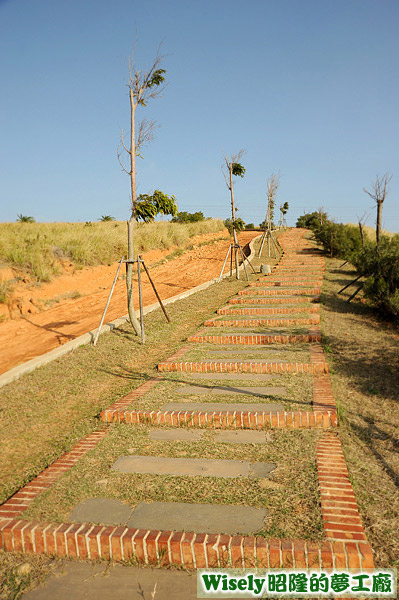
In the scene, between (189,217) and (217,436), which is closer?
(217,436)

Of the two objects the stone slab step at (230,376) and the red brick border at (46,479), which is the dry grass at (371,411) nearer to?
the stone slab step at (230,376)

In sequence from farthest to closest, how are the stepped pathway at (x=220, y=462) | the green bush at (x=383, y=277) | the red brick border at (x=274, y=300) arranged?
1. the red brick border at (x=274, y=300)
2. the green bush at (x=383, y=277)
3. the stepped pathway at (x=220, y=462)

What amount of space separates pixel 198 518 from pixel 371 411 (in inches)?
101

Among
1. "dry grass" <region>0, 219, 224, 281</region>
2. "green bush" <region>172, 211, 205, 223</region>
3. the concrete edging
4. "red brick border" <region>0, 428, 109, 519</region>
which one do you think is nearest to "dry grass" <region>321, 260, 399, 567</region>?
"red brick border" <region>0, 428, 109, 519</region>

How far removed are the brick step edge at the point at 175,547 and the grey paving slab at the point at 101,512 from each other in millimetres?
87

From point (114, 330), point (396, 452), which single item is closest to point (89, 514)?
point (396, 452)

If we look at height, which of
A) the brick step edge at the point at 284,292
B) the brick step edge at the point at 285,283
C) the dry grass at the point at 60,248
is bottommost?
the brick step edge at the point at 284,292

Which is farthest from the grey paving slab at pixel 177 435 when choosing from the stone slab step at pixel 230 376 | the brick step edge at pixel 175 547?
the stone slab step at pixel 230 376

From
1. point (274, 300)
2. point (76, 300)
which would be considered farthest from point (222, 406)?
point (76, 300)

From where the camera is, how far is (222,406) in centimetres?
461

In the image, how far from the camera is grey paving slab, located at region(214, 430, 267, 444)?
3930 millimetres

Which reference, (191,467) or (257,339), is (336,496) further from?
(257,339)

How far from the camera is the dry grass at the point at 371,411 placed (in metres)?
2.81

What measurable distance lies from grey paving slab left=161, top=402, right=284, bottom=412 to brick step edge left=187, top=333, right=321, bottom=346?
2.73 m
